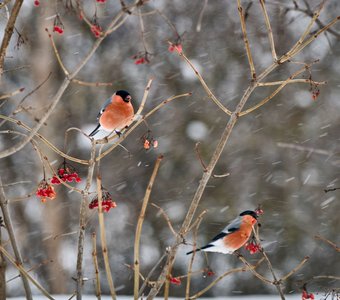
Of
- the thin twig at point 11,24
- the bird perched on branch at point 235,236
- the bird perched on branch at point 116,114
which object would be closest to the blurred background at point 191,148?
the bird perched on branch at point 235,236

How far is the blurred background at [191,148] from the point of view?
664 centimetres

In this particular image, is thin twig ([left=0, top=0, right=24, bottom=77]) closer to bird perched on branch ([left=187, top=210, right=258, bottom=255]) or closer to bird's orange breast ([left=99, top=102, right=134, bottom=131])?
bird's orange breast ([left=99, top=102, right=134, bottom=131])

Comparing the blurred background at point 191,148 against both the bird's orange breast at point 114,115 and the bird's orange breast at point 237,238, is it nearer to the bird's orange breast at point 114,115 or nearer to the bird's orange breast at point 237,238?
the bird's orange breast at point 237,238

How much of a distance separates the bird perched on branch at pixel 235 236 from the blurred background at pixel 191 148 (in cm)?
344

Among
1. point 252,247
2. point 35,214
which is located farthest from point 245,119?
point 252,247

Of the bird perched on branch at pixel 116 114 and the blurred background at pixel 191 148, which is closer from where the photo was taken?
the bird perched on branch at pixel 116 114

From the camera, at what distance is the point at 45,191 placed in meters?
2.14

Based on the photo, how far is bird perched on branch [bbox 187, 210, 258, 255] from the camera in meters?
2.89

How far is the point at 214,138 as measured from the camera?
676 centimetres

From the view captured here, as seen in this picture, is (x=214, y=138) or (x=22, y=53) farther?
(x=22, y=53)

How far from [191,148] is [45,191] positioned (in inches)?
185

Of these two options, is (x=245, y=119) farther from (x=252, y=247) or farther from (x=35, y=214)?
(x=252, y=247)

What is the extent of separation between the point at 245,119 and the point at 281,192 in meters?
0.93

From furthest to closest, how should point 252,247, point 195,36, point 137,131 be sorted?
point 195,36 → point 137,131 → point 252,247
